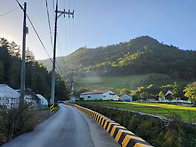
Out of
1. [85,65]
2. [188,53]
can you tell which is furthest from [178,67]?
[85,65]

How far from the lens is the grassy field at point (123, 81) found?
137m

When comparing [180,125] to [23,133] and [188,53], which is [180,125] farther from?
[188,53]

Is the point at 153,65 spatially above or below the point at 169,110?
above

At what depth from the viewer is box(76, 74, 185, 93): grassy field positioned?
449 ft

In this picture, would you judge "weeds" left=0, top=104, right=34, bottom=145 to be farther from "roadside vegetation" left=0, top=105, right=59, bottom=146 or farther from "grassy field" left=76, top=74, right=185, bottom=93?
"grassy field" left=76, top=74, right=185, bottom=93

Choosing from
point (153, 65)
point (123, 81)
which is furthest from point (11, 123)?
point (153, 65)


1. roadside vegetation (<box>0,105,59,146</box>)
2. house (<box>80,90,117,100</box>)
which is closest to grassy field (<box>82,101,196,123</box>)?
roadside vegetation (<box>0,105,59,146</box>)

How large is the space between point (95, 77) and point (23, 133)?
548ft

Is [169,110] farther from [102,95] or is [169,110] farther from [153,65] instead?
[153,65]

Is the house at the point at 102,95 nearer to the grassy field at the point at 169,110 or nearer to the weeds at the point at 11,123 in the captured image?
the grassy field at the point at 169,110

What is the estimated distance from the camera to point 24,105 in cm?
1057

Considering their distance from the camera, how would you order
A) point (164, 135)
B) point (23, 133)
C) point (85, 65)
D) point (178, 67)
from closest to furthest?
point (164, 135) → point (23, 133) → point (178, 67) → point (85, 65)

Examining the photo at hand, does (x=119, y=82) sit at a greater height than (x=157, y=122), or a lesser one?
greater

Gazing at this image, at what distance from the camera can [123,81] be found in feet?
506
